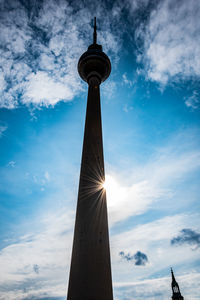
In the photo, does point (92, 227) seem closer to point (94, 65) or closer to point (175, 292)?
point (175, 292)

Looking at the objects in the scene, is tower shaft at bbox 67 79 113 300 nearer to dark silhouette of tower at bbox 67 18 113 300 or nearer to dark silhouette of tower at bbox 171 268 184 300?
dark silhouette of tower at bbox 67 18 113 300

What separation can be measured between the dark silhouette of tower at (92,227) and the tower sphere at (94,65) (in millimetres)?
4766

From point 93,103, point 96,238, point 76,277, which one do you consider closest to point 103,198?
point 96,238

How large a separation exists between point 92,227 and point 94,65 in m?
31.2

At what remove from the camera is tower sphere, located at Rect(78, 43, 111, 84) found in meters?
44.5

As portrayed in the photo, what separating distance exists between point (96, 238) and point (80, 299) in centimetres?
605

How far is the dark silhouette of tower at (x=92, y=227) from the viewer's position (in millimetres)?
23188

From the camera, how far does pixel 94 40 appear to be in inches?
2003

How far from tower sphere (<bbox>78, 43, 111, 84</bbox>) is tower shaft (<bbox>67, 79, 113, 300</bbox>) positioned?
444 inches

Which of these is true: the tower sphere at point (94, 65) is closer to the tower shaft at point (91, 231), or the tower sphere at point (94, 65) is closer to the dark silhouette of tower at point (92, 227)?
the dark silhouette of tower at point (92, 227)

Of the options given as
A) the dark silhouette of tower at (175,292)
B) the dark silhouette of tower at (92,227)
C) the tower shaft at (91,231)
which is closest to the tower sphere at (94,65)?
the dark silhouette of tower at (92,227)

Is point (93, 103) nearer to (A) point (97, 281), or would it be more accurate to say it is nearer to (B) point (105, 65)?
(B) point (105, 65)

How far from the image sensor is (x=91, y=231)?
26.5 m

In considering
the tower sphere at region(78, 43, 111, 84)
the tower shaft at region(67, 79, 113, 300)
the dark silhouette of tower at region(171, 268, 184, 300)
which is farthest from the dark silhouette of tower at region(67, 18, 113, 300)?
the dark silhouette of tower at region(171, 268, 184, 300)
